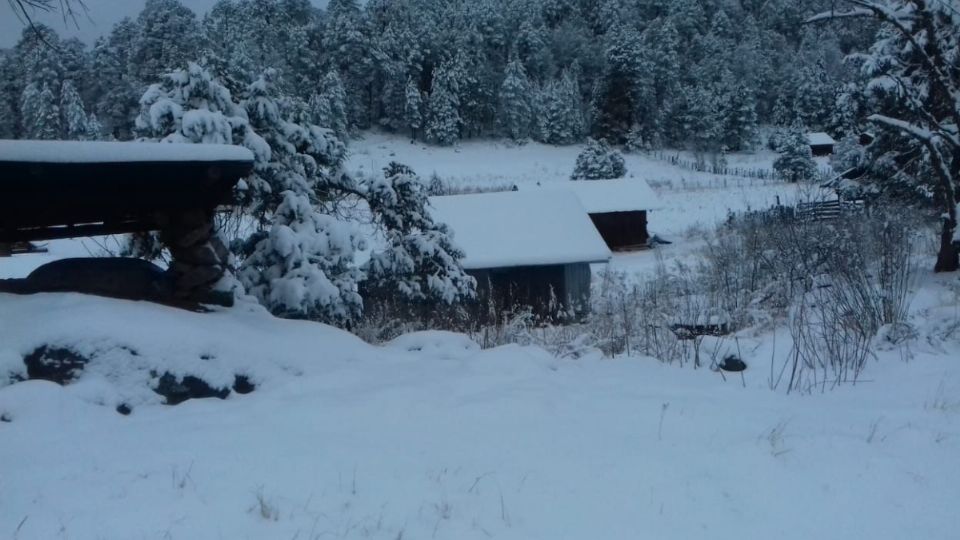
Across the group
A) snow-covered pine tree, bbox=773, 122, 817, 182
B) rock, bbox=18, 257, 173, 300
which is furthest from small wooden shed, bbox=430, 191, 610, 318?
snow-covered pine tree, bbox=773, 122, 817, 182

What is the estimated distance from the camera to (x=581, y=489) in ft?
10.2

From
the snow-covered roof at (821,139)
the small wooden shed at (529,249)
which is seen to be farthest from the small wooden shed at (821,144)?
the small wooden shed at (529,249)

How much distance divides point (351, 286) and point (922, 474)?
623 cm

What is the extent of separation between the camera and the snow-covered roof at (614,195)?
34344 mm

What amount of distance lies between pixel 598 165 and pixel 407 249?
35.0m

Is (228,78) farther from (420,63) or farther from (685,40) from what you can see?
(685,40)

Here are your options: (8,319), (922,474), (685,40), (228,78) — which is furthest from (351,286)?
(685,40)

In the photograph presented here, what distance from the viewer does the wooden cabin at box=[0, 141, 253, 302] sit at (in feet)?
15.7

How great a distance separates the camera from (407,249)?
9383mm

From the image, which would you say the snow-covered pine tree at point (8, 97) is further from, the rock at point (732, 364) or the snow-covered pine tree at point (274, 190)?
the rock at point (732, 364)

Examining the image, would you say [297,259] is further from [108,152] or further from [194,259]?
[108,152]

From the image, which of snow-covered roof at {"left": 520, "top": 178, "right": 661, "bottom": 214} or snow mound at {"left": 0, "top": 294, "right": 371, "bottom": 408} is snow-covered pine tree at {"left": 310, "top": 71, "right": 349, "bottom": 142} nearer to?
snow-covered roof at {"left": 520, "top": 178, "right": 661, "bottom": 214}

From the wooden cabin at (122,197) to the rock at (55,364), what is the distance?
1.25 metres

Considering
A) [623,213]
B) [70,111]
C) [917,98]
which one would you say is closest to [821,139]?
[623,213]
